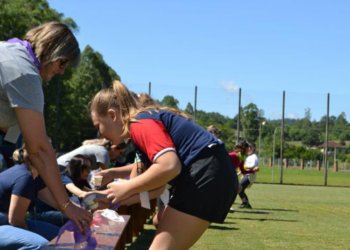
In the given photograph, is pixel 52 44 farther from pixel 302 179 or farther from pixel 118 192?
pixel 302 179

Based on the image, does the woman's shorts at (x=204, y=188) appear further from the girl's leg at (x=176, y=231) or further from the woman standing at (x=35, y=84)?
the woman standing at (x=35, y=84)

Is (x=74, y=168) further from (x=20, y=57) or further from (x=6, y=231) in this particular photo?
(x=20, y=57)

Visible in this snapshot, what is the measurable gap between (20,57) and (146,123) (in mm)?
775

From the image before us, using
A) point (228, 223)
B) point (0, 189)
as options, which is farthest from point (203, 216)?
point (228, 223)

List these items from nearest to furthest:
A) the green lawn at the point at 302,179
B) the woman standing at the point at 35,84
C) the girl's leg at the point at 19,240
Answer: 1. the woman standing at the point at 35,84
2. the girl's leg at the point at 19,240
3. the green lawn at the point at 302,179

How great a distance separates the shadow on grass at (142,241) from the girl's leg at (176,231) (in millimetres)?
5394

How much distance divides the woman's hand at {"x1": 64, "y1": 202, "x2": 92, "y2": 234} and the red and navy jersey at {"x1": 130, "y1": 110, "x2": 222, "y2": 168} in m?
0.46

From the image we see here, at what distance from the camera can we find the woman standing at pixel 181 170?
141 inches

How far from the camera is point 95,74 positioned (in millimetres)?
72438

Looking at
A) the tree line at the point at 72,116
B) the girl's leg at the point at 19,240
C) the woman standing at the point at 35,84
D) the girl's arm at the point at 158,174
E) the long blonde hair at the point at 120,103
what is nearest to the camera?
the woman standing at the point at 35,84

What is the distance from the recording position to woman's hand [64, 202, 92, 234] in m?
3.64

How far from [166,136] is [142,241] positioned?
6.46m

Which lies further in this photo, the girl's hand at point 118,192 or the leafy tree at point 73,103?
the leafy tree at point 73,103

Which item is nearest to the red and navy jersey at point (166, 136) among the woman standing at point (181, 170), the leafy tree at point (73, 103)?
the woman standing at point (181, 170)
